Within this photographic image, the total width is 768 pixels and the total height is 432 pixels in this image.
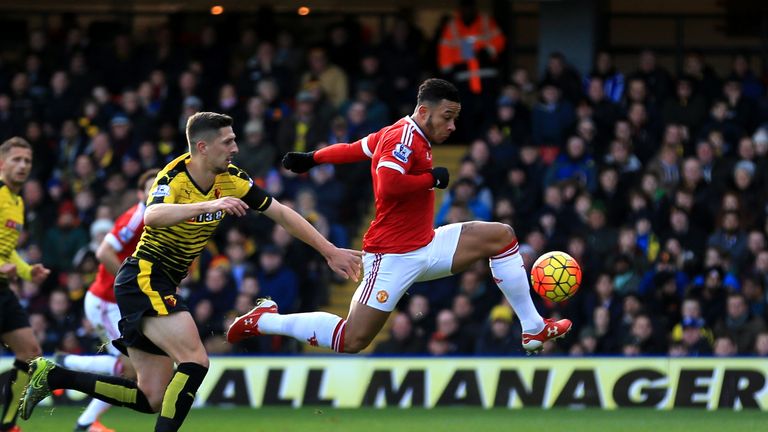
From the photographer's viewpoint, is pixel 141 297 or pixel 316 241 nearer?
pixel 141 297

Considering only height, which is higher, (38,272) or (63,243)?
(38,272)

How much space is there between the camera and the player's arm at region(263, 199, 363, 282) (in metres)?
9.59

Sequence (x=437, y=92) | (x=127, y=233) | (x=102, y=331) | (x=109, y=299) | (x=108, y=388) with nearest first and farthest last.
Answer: (x=108, y=388)
(x=437, y=92)
(x=127, y=233)
(x=109, y=299)
(x=102, y=331)

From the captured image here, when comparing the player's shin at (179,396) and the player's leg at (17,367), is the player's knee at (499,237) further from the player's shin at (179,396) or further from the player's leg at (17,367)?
the player's leg at (17,367)

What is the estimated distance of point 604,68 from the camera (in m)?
17.9

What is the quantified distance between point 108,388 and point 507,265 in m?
2.82

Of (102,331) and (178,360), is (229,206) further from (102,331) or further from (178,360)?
(102,331)

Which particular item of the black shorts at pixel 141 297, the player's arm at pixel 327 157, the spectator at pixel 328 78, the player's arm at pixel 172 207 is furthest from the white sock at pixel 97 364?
the spectator at pixel 328 78

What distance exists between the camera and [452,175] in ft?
61.4

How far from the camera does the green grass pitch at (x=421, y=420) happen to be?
40.5 ft

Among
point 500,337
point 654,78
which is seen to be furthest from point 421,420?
point 654,78

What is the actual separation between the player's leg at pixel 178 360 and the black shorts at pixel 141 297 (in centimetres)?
6

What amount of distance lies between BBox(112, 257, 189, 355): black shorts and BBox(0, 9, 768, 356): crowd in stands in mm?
6293

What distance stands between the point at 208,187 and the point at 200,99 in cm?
923
